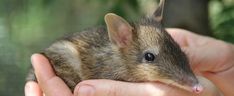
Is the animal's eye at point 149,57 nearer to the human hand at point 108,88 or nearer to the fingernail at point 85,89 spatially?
the human hand at point 108,88

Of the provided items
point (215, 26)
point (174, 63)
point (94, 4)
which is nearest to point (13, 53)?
point (94, 4)

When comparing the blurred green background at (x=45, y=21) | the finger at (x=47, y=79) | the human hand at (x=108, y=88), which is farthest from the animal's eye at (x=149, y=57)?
the blurred green background at (x=45, y=21)

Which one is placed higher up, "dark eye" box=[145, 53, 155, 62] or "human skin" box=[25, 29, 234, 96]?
"dark eye" box=[145, 53, 155, 62]

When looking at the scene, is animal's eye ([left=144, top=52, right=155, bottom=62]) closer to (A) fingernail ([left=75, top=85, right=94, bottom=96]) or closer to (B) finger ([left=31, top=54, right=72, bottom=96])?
(A) fingernail ([left=75, top=85, right=94, bottom=96])

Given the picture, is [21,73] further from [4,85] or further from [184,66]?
[184,66]

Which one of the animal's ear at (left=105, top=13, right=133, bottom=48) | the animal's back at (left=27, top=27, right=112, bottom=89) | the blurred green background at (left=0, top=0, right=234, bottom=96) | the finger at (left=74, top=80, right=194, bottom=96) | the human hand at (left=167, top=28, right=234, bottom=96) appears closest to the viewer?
the finger at (left=74, top=80, right=194, bottom=96)

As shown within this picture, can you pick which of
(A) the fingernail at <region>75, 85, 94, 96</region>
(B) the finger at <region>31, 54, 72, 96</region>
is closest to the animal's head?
(A) the fingernail at <region>75, 85, 94, 96</region>

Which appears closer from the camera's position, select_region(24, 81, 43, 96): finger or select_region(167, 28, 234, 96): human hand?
select_region(24, 81, 43, 96): finger
